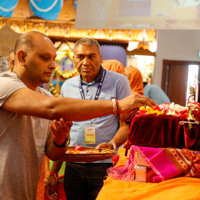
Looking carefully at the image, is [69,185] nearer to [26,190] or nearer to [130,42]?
[26,190]

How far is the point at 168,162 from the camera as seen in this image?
1596 mm

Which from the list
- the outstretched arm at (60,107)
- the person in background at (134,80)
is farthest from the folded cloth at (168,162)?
the person in background at (134,80)

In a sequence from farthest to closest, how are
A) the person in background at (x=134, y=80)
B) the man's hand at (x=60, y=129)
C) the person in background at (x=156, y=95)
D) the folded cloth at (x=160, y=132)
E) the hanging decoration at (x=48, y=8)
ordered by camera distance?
the hanging decoration at (x=48, y=8) < the person in background at (x=156, y=95) < the person in background at (x=134, y=80) < the folded cloth at (x=160, y=132) < the man's hand at (x=60, y=129)

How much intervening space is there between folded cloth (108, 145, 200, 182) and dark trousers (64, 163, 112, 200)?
1.64 feet

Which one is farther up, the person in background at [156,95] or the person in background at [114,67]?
the person in background at [114,67]

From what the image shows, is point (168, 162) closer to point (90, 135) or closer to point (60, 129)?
point (60, 129)

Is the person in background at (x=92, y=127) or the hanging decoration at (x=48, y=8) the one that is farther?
the hanging decoration at (x=48, y=8)

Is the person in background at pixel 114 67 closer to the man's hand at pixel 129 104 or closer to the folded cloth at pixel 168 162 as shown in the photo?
the folded cloth at pixel 168 162

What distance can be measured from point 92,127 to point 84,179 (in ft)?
1.24

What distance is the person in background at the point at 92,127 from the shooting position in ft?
7.16

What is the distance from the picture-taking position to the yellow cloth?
51.4 inches

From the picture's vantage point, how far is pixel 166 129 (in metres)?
1.69

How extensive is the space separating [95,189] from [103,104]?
106cm

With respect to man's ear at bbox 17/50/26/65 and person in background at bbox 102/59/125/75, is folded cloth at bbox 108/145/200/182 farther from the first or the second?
person in background at bbox 102/59/125/75
